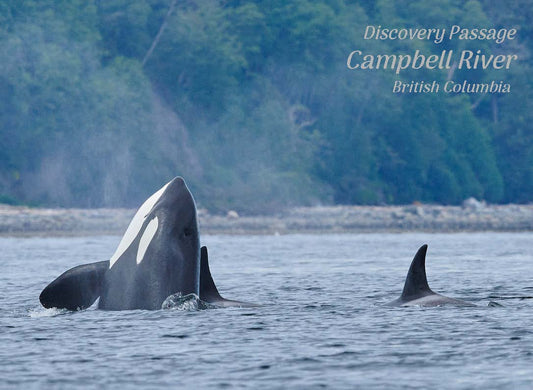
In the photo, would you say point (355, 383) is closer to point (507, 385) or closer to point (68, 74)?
A: point (507, 385)

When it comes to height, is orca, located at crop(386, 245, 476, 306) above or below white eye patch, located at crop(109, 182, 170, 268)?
below

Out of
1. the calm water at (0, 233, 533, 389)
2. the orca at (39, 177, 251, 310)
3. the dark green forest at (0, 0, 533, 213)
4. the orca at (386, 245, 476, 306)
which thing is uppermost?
the dark green forest at (0, 0, 533, 213)

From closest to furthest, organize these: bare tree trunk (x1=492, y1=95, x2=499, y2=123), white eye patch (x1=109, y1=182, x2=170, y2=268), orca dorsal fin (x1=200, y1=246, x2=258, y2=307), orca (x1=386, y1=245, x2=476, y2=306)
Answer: white eye patch (x1=109, y1=182, x2=170, y2=268), orca dorsal fin (x1=200, y1=246, x2=258, y2=307), orca (x1=386, y1=245, x2=476, y2=306), bare tree trunk (x1=492, y1=95, x2=499, y2=123)

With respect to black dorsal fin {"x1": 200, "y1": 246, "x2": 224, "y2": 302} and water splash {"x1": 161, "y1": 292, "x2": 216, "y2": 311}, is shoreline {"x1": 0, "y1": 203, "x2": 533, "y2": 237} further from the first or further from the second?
water splash {"x1": 161, "y1": 292, "x2": 216, "y2": 311}

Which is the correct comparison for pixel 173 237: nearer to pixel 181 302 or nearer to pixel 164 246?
pixel 164 246

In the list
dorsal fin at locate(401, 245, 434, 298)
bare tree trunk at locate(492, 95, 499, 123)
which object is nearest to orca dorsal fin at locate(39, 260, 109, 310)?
dorsal fin at locate(401, 245, 434, 298)

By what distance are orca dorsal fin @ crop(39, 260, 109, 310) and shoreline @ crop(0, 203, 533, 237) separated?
2061 inches

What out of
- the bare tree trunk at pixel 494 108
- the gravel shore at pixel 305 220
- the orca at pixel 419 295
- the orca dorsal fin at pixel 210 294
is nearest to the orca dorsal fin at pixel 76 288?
the orca dorsal fin at pixel 210 294

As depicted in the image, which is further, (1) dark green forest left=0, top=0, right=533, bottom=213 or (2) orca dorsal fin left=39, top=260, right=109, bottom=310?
(1) dark green forest left=0, top=0, right=533, bottom=213

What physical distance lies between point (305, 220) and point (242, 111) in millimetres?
16238

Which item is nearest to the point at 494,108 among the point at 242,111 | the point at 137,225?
the point at 242,111

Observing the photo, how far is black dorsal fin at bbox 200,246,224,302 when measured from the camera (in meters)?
16.6

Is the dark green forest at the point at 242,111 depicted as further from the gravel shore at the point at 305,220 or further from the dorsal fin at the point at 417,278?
the dorsal fin at the point at 417,278

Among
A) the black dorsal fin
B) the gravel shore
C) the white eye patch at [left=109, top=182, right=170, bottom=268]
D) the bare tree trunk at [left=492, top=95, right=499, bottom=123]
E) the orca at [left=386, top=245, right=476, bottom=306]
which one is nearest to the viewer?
the white eye patch at [left=109, top=182, right=170, bottom=268]
